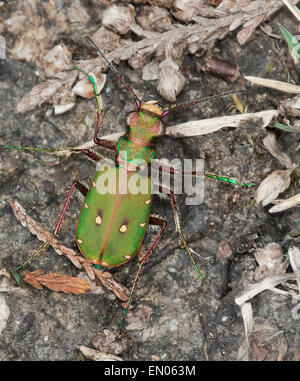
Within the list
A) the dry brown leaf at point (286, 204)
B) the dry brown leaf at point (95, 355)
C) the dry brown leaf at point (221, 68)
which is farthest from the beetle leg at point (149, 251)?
the dry brown leaf at point (221, 68)

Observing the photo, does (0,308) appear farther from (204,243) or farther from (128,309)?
(204,243)

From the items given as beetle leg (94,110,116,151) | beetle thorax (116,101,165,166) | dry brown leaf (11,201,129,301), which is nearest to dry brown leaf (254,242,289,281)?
dry brown leaf (11,201,129,301)

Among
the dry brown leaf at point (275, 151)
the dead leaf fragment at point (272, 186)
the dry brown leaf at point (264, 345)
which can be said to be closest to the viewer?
the dry brown leaf at point (264, 345)

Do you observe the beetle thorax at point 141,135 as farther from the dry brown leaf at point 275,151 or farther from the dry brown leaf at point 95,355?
the dry brown leaf at point 95,355

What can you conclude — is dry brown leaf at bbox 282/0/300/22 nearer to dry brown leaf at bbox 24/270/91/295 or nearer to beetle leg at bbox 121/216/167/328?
beetle leg at bbox 121/216/167/328

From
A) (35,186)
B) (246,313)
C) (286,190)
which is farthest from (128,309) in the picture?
(286,190)
